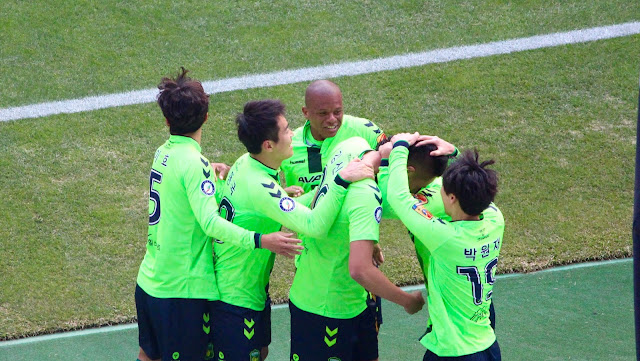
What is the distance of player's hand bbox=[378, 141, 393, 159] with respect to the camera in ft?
13.3

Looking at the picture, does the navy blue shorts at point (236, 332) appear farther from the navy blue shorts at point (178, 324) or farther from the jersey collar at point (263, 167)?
the jersey collar at point (263, 167)

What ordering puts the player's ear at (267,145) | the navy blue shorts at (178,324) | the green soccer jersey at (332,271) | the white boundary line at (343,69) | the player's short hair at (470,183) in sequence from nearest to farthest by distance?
the player's short hair at (470,183) → the green soccer jersey at (332,271) → the player's ear at (267,145) → the navy blue shorts at (178,324) → the white boundary line at (343,69)

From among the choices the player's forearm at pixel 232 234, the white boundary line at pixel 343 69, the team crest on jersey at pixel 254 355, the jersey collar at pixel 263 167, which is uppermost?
the jersey collar at pixel 263 167

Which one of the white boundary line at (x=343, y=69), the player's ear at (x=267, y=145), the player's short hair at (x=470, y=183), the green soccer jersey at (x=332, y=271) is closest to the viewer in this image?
the player's short hair at (x=470, y=183)

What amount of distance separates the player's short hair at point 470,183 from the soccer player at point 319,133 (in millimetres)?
1416

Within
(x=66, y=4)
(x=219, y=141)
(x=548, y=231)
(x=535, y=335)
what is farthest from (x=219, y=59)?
(x=535, y=335)

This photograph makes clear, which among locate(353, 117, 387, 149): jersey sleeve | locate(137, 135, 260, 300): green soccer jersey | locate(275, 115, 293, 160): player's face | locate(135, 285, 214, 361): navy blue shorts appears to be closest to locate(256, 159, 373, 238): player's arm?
locate(275, 115, 293, 160): player's face

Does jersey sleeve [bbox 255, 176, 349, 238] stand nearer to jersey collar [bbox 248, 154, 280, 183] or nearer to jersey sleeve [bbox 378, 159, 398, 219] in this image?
jersey collar [bbox 248, 154, 280, 183]

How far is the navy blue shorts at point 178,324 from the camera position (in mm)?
4250

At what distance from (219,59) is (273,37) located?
80cm

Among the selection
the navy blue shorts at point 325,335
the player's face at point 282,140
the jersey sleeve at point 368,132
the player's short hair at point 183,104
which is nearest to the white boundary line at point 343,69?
the jersey sleeve at point 368,132

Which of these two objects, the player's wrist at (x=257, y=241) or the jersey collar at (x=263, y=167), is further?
the jersey collar at (x=263, y=167)

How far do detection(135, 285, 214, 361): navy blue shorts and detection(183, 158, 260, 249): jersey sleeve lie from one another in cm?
47

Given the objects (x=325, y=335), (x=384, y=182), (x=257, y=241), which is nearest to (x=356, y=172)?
(x=384, y=182)
